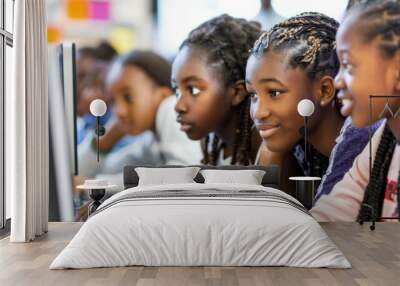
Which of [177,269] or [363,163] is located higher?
[363,163]

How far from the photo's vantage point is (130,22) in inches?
305

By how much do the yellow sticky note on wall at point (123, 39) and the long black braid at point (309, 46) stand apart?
1586 millimetres

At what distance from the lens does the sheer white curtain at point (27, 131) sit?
611 cm

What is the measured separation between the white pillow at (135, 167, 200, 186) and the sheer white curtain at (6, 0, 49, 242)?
116cm

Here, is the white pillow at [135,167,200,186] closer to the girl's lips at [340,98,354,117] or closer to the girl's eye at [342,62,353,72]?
the girl's lips at [340,98,354,117]

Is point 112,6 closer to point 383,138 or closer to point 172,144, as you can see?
point 172,144

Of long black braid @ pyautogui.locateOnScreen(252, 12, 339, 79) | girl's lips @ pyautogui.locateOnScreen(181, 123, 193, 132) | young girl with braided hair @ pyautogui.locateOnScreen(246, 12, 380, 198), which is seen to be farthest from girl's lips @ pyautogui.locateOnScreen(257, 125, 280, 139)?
girl's lips @ pyautogui.locateOnScreen(181, 123, 193, 132)

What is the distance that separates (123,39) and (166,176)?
2.01 metres

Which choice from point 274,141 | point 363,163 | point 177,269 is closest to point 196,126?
point 274,141

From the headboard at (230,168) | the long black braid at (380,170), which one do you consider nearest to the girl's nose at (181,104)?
the headboard at (230,168)

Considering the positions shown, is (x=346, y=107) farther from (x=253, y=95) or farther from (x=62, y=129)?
(x=62, y=129)

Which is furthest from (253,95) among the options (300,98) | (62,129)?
(62,129)

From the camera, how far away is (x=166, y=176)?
22.8ft

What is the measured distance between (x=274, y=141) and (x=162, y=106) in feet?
4.96
